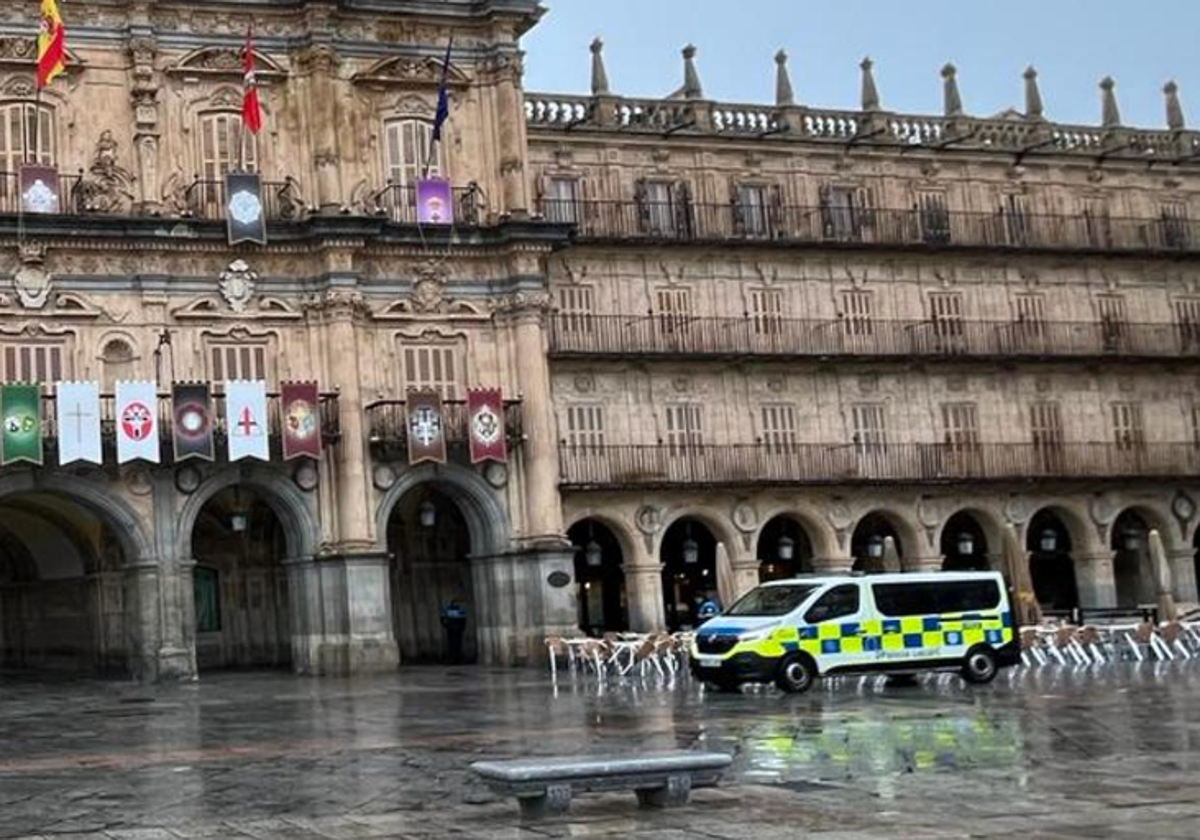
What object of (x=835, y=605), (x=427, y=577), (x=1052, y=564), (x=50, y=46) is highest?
(x=50, y=46)

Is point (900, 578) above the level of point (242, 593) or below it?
below

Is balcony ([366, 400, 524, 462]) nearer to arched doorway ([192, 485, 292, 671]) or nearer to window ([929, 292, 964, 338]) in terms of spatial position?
arched doorway ([192, 485, 292, 671])

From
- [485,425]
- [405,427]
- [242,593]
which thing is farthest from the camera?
[242,593]

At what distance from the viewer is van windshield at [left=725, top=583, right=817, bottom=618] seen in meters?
26.9

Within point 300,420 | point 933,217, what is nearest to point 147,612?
point 300,420

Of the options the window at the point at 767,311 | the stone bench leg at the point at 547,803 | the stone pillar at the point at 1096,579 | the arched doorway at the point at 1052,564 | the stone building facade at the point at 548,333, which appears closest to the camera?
the stone bench leg at the point at 547,803

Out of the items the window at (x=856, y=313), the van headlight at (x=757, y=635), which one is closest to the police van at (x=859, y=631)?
the van headlight at (x=757, y=635)

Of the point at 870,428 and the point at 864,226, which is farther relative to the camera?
the point at 864,226

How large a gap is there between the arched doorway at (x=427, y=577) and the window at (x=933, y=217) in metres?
15.3

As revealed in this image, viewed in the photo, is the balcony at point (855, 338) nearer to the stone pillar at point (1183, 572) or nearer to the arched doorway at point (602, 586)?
the arched doorway at point (602, 586)

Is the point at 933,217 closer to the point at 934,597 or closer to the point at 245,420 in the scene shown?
the point at 245,420

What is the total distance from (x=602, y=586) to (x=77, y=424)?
1645 centimetres

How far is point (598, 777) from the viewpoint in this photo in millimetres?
12852

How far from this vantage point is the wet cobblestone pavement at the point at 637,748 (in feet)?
41.6
